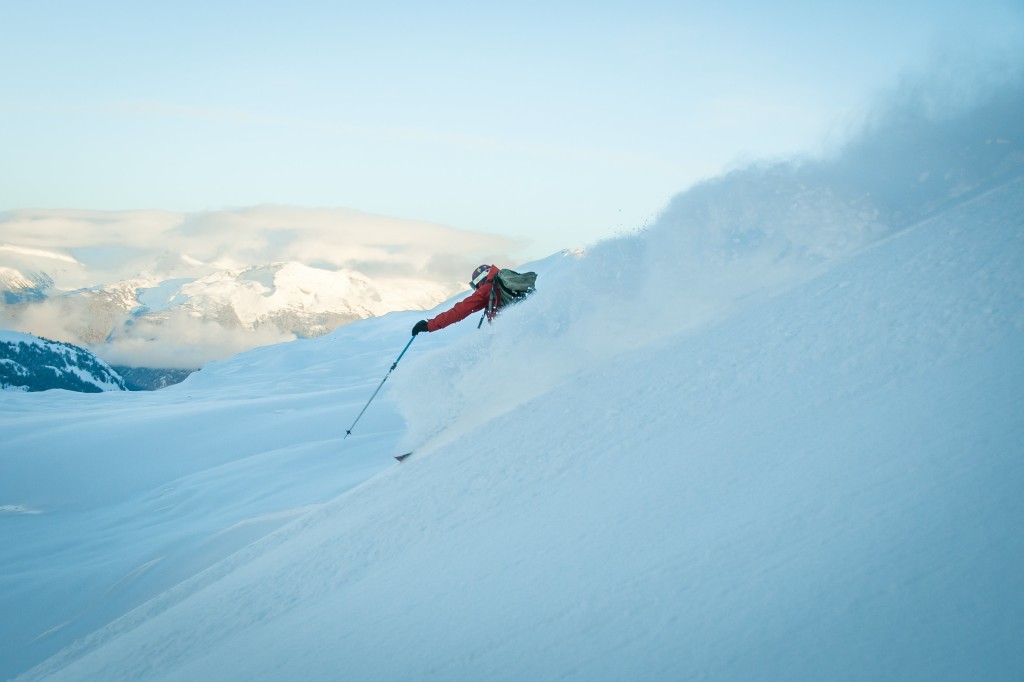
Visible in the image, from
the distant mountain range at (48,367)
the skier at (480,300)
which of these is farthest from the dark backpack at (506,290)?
the distant mountain range at (48,367)

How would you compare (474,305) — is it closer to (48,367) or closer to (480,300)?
(480,300)

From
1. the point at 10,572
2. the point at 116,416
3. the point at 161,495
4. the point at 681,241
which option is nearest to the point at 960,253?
the point at 681,241

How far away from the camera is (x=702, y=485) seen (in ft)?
11.5

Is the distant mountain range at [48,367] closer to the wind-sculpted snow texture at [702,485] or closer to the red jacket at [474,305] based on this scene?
the red jacket at [474,305]

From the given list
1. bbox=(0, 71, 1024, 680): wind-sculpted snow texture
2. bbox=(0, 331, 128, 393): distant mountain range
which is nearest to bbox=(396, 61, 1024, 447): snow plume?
bbox=(0, 71, 1024, 680): wind-sculpted snow texture

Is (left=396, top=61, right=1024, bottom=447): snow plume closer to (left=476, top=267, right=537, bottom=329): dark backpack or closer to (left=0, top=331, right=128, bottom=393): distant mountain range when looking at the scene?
(left=476, top=267, right=537, bottom=329): dark backpack

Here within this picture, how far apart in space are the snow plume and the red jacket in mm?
592

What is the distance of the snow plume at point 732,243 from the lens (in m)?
7.14

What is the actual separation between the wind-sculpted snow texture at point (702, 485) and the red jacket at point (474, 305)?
0.41 metres

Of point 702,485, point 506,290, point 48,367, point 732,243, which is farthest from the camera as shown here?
point 48,367

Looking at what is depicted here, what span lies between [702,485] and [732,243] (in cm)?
490

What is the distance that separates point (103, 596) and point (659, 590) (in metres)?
12.3

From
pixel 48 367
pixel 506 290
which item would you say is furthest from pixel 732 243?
pixel 48 367

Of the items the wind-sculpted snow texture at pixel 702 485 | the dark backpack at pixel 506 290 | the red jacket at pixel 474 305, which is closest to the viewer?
the wind-sculpted snow texture at pixel 702 485
